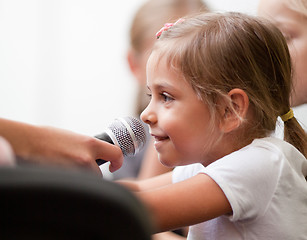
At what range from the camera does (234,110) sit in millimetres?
909

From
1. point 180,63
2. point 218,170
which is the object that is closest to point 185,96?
point 180,63

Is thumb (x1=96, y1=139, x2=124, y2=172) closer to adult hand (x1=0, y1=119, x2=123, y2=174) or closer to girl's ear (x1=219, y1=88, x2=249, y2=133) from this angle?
adult hand (x1=0, y1=119, x2=123, y2=174)

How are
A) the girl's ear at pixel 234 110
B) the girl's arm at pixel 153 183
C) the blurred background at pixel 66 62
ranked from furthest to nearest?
the blurred background at pixel 66 62 < the girl's arm at pixel 153 183 < the girl's ear at pixel 234 110

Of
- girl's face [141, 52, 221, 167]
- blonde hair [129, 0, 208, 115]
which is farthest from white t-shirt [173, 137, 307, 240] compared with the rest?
blonde hair [129, 0, 208, 115]

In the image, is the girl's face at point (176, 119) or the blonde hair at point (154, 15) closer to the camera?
the girl's face at point (176, 119)

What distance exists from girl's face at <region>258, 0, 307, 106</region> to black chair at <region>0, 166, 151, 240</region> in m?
1.01

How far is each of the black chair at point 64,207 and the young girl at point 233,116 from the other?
499mm

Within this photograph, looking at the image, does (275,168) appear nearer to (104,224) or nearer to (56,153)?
(56,153)

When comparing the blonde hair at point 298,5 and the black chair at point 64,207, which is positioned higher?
the black chair at point 64,207

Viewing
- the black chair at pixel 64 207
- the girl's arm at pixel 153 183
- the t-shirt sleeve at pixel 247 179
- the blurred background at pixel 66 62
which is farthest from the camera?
the blurred background at pixel 66 62

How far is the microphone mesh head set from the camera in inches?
35.0

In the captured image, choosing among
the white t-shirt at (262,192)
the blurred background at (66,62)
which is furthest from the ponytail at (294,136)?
the blurred background at (66,62)

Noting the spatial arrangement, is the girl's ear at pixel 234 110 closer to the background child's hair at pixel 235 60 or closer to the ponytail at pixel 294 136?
the background child's hair at pixel 235 60

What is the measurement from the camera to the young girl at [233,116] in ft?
2.73
